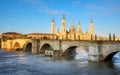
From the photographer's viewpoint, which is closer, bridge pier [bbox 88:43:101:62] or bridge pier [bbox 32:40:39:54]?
bridge pier [bbox 88:43:101:62]

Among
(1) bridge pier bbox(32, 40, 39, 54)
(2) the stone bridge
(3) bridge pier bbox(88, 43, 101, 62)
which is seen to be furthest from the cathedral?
(3) bridge pier bbox(88, 43, 101, 62)

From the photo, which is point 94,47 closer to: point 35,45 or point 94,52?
point 94,52

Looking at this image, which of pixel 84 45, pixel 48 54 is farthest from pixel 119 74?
pixel 48 54

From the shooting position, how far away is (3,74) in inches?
1161

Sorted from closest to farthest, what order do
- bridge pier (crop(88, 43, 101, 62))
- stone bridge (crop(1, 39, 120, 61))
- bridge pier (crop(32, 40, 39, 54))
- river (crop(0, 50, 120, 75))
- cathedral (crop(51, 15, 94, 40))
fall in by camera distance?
river (crop(0, 50, 120, 75)) < stone bridge (crop(1, 39, 120, 61)) < bridge pier (crop(88, 43, 101, 62)) < bridge pier (crop(32, 40, 39, 54)) < cathedral (crop(51, 15, 94, 40))

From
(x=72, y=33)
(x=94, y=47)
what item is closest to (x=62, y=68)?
(x=94, y=47)

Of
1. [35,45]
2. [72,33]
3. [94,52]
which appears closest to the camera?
[94,52]

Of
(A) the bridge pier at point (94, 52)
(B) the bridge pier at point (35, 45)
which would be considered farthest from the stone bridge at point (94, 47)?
(B) the bridge pier at point (35, 45)

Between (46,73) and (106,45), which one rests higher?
(106,45)

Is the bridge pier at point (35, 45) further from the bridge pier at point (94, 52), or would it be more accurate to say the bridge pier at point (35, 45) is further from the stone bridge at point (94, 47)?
the bridge pier at point (94, 52)

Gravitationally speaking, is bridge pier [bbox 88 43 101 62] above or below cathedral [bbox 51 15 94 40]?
below

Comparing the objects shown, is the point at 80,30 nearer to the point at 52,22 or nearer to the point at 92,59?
the point at 52,22

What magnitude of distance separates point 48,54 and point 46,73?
93.6 feet

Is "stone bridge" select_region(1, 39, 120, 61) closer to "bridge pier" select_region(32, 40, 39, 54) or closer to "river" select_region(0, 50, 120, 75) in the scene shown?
"river" select_region(0, 50, 120, 75)
